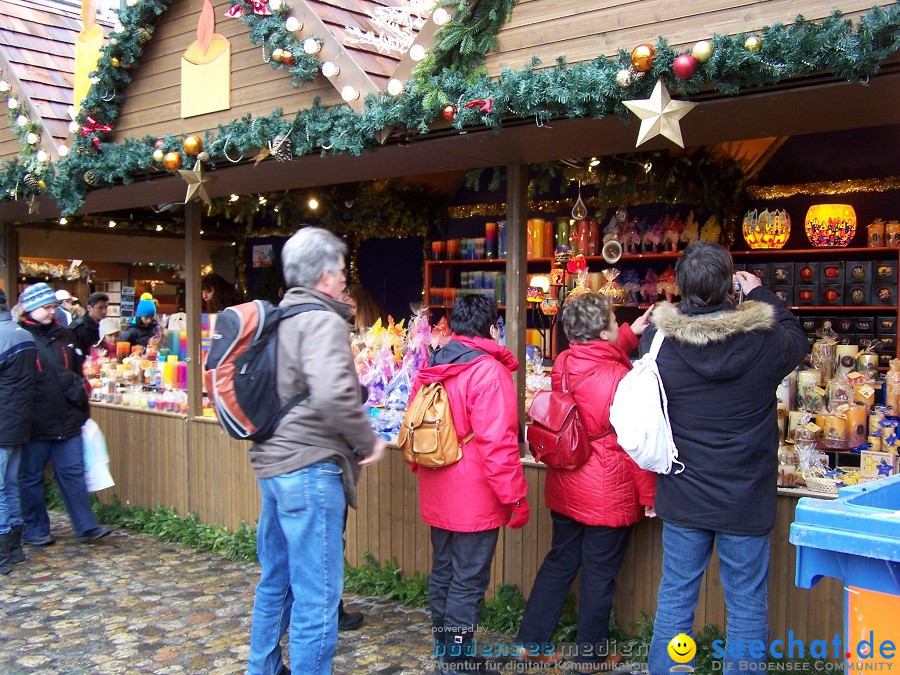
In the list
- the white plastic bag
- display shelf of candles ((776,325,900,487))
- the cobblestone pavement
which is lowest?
the cobblestone pavement

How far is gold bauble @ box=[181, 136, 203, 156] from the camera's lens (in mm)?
4965

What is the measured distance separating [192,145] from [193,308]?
1.60 m

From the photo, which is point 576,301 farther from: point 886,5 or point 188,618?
point 188,618

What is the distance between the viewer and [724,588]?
10.2 ft

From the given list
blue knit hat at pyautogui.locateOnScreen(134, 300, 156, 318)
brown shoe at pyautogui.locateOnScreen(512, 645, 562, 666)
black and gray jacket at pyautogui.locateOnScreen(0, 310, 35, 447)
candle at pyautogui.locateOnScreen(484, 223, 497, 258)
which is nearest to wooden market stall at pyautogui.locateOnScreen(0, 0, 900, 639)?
brown shoe at pyautogui.locateOnScreen(512, 645, 562, 666)

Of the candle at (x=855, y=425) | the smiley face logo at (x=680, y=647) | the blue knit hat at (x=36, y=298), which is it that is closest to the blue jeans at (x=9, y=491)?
the blue knit hat at (x=36, y=298)

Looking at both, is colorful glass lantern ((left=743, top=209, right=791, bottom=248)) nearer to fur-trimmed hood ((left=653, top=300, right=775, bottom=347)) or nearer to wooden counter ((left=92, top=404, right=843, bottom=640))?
wooden counter ((left=92, top=404, right=843, bottom=640))

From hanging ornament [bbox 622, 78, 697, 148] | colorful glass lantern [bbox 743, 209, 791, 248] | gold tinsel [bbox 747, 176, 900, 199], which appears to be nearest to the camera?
hanging ornament [bbox 622, 78, 697, 148]

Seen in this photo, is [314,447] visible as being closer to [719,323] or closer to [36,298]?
[719,323]

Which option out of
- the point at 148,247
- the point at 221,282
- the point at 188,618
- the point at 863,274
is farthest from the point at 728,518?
the point at 148,247

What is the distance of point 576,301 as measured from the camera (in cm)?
369

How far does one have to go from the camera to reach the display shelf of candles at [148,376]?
676 centimetres

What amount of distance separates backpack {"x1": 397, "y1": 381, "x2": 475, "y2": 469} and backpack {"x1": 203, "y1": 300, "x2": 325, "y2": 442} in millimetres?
755

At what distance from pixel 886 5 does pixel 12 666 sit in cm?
463
